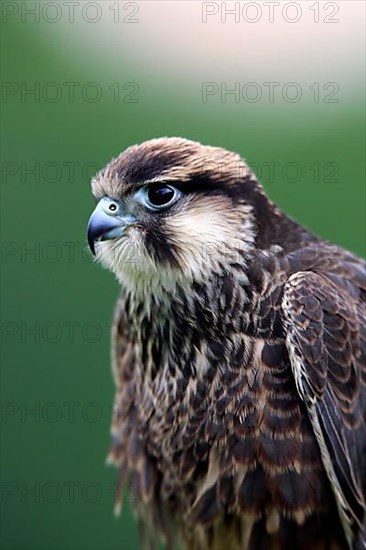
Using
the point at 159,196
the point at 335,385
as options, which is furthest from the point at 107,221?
the point at 335,385

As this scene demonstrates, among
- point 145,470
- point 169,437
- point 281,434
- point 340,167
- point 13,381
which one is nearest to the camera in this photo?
point 281,434

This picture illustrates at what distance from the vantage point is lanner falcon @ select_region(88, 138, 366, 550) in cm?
312

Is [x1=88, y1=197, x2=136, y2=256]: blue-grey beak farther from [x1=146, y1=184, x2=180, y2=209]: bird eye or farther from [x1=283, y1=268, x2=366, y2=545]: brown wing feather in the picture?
[x1=283, y1=268, x2=366, y2=545]: brown wing feather

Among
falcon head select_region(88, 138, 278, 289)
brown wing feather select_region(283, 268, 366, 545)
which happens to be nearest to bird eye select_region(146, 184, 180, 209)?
falcon head select_region(88, 138, 278, 289)

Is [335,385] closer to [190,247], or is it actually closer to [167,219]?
[190,247]

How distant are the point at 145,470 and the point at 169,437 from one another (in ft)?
1.25

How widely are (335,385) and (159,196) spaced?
977 mm

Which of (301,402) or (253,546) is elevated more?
(301,402)

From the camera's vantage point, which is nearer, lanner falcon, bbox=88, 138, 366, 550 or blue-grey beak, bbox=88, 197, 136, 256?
lanner falcon, bbox=88, 138, 366, 550

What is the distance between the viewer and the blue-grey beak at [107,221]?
3.24m

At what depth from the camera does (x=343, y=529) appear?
3162 mm

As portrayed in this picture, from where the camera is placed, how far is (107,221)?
10.7 ft

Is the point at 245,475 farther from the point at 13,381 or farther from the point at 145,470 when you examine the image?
the point at 13,381

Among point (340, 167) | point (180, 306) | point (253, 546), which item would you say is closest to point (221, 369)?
point (180, 306)
